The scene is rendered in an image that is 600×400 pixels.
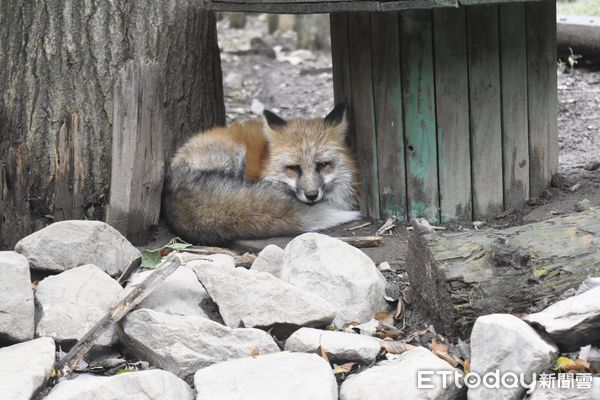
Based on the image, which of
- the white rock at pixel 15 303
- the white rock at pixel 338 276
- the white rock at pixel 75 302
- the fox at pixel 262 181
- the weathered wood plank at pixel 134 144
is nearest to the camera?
the white rock at pixel 15 303

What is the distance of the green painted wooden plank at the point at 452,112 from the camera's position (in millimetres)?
4355

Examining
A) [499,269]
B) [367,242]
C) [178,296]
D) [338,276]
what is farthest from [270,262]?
[499,269]

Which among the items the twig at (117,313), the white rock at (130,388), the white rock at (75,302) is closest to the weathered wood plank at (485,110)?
the twig at (117,313)

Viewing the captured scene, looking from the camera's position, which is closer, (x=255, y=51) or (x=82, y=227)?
(x=82, y=227)

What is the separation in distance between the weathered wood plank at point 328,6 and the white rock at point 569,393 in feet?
5.63

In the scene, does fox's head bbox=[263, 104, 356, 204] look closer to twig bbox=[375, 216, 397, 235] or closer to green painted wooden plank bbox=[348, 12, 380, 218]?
green painted wooden plank bbox=[348, 12, 380, 218]

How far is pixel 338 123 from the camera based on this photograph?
191 inches

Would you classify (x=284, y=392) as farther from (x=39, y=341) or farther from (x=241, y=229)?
(x=241, y=229)

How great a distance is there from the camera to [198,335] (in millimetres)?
3154

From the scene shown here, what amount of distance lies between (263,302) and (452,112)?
5.35ft

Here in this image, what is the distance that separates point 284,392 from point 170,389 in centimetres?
37

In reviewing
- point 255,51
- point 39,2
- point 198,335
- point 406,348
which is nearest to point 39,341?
point 198,335

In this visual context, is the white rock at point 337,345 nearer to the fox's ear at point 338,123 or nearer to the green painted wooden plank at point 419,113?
the green painted wooden plank at point 419,113

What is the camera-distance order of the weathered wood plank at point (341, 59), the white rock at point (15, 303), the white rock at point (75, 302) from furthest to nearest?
the weathered wood plank at point (341, 59)
the white rock at point (75, 302)
the white rock at point (15, 303)
